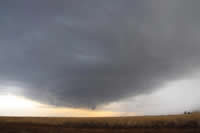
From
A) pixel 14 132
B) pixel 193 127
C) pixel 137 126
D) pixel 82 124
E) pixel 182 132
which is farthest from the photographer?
pixel 82 124

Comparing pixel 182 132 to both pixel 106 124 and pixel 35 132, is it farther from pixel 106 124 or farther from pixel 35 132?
pixel 35 132

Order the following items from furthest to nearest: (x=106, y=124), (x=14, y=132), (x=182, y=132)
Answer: (x=106, y=124), (x=14, y=132), (x=182, y=132)

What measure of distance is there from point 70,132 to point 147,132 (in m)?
10.7

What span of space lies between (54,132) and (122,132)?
31.0 ft

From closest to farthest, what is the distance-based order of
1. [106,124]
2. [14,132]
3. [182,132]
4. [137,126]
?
[182,132] → [14,132] → [137,126] → [106,124]

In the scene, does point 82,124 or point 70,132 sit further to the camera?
point 82,124

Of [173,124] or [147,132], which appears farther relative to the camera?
[173,124]

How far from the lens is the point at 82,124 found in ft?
117

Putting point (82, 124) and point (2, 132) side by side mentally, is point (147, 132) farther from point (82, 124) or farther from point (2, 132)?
point (2, 132)

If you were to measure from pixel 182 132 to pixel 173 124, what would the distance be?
4818 millimetres

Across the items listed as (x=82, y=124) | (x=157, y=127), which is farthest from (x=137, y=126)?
(x=82, y=124)

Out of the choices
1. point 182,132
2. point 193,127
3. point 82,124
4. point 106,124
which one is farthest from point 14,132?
point 193,127

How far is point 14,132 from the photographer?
1055 inches

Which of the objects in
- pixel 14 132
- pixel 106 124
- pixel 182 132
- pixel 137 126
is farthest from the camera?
pixel 106 124
